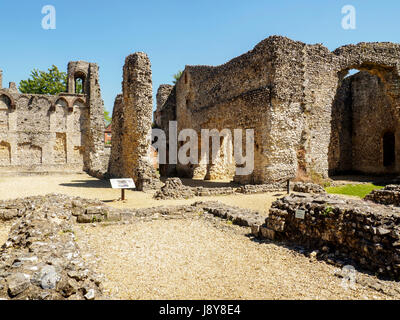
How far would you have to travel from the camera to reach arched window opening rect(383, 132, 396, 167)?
61.2 feet

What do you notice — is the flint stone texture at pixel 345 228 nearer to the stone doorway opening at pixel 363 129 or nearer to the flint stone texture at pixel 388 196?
the flint stone texture at pixel 388 196

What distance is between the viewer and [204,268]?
4117 millimetres

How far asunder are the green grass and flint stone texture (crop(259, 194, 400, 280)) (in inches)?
305

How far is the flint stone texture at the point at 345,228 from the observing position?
12.0 ft

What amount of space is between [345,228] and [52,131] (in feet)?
78.5

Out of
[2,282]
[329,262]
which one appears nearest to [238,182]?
[329,262]

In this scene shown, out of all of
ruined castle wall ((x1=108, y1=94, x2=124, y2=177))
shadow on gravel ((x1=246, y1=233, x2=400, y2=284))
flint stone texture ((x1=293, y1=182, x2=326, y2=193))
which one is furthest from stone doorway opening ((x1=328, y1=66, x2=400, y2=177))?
shadow on gravel ((x1=246, y1=233, x2=400, y2=284))

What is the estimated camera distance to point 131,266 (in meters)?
4.13

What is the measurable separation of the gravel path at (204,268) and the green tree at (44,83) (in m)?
34.4

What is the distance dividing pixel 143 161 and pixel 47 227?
28.7 feet

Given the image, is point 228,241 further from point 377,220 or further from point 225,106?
point 225,106

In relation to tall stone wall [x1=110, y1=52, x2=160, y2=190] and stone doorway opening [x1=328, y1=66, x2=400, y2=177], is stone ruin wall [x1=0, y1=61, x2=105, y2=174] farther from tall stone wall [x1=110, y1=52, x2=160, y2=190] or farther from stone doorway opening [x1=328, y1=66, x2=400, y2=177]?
stone doorway opening [x1=328, y1=66, x2=400, y2=177]

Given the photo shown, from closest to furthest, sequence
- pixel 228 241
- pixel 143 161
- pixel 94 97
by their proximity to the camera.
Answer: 1. pixel 228 241
2. pixel 143 161
3. pixel 94 97

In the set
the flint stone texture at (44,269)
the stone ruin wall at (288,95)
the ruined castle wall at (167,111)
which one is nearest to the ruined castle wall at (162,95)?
the ruined castle wall at (167,111)
